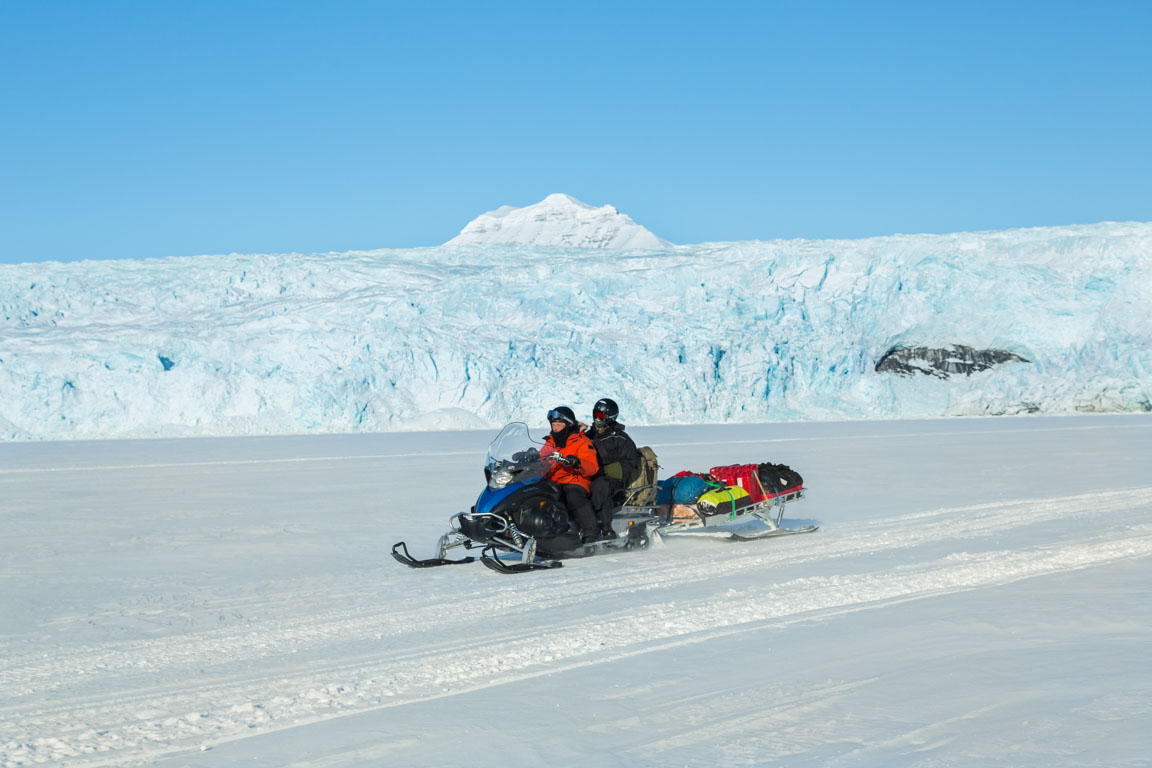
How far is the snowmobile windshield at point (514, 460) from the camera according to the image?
6441mm

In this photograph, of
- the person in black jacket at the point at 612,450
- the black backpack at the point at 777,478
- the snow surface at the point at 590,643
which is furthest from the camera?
the black backpack at the point at 777,478

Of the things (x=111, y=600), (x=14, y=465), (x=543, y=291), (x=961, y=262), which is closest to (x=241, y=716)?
(x=111, y=600)

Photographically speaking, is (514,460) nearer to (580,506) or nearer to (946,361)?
(580,506)

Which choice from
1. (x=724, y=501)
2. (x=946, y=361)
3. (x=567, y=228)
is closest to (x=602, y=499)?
(x=724, y=501)

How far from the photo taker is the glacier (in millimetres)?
24172

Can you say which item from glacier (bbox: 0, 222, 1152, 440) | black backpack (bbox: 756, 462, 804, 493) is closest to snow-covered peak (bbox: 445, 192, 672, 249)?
glacier (bbox: 0, 222, 1152, 440)

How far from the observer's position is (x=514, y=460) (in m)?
6.57

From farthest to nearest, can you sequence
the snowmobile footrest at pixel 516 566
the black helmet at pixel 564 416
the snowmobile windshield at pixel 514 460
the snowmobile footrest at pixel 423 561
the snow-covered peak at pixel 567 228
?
1. the snow-covered peak at pixel 567 228
2. the black helmet at pixel 564 416
3. the snowmobile windshield at pixel 514 460
4. the snowmobile footrest at pixel 423 561
5. the snowmobile footrest at pixel 516 566

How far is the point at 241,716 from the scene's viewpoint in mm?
3359

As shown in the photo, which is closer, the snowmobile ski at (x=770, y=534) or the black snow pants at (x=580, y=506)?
the black snow pants at (x=580, y=506)

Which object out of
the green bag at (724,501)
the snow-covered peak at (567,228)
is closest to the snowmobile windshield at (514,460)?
the green bag at (724,501)

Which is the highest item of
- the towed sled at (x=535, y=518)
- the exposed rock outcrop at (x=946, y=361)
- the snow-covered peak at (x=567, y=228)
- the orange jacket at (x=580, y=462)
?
the snow-covered peak at (x=567, y=228)

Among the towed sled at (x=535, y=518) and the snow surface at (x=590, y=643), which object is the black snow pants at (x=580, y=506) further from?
the snow surface at (x=590, y=643)

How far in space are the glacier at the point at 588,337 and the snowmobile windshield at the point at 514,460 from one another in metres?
17.6
